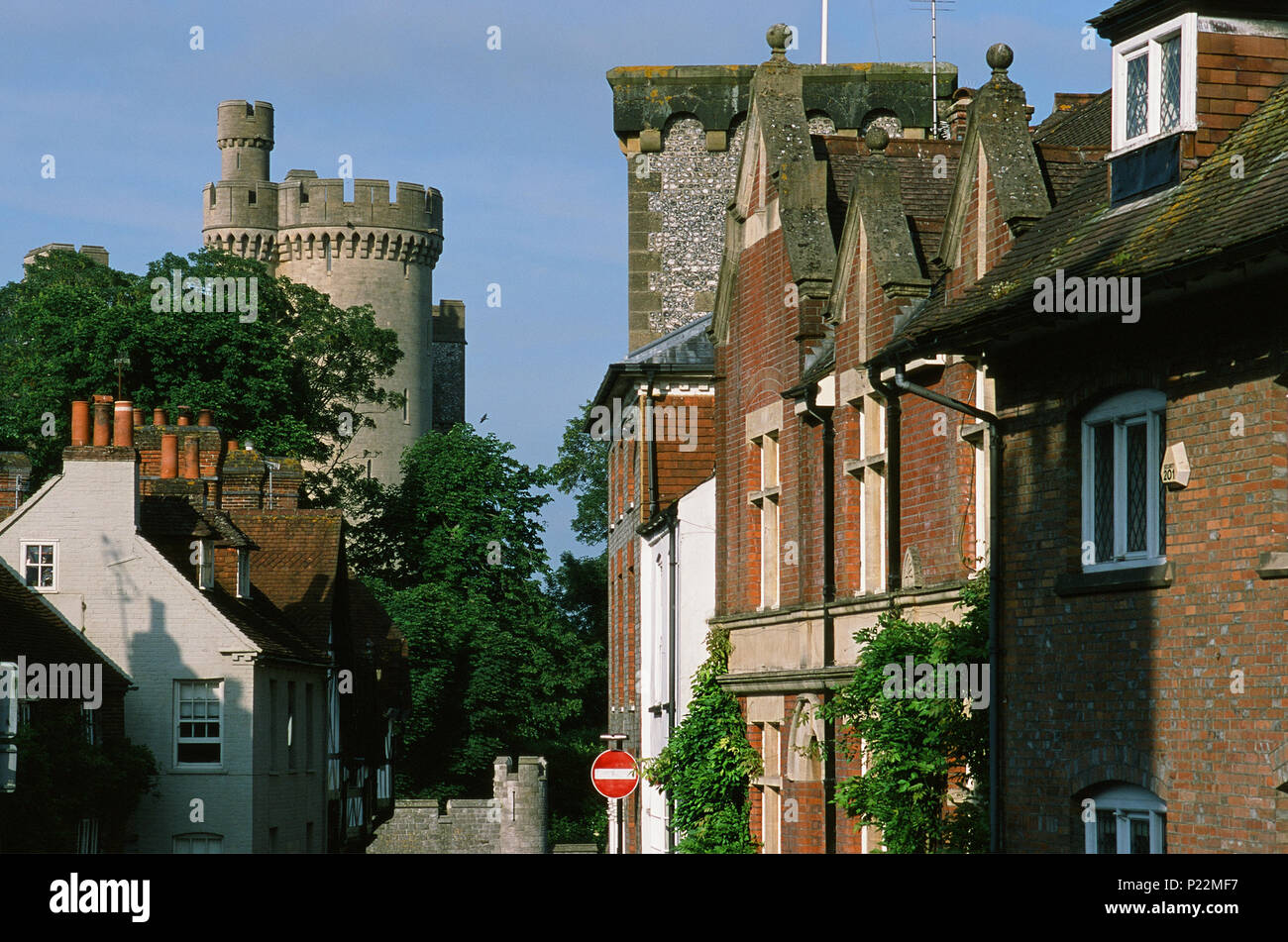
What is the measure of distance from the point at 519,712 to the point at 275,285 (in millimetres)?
19224

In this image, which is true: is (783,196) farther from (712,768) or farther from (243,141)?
(243,141)

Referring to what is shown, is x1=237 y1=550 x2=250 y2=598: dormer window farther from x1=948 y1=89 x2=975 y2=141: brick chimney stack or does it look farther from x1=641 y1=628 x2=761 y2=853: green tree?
x1=948 y1=89 x2=975 y2=141: brick chimney stack

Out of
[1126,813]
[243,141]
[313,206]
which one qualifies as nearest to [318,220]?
[313,206]

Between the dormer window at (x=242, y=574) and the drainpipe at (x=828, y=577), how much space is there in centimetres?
1973

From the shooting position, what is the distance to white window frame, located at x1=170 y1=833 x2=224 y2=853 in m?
34.0

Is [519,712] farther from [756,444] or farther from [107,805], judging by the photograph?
[756,444]

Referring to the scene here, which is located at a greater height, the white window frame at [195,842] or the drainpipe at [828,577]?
the drainpipe at [828,577]

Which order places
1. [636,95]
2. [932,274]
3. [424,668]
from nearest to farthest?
[932,274]
[636,95]
[424,668]

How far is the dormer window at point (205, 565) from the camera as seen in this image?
117ft

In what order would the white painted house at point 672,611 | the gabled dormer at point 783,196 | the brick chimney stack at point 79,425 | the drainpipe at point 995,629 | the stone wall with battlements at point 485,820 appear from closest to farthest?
the drainpipe at point 995,629
the gabled dormer at point 783,196
the white painted house at point 672,611
the brick chimney stack at point 79,425
the stone wall with battlements at point 485,820

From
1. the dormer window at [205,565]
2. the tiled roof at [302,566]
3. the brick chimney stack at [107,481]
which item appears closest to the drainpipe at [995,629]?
the brick chimney stack at [107,481]

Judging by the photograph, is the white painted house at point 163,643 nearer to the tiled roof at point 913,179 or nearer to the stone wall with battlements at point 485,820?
the tiled roof at point 913,179
